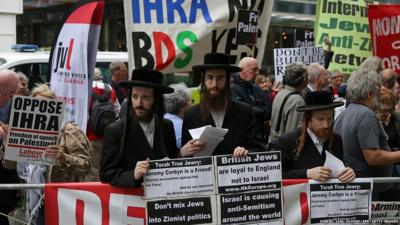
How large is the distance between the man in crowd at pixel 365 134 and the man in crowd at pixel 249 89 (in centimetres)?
212

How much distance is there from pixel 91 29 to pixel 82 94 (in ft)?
1.97

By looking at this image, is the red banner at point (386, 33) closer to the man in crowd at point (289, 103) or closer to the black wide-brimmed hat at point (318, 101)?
the man in crowd at point (289, 103)

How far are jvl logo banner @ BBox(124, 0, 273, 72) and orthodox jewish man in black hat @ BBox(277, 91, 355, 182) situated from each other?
89.1 inches

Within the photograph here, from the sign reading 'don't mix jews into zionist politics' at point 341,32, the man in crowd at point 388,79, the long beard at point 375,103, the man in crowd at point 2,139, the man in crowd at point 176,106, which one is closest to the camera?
the man in crowd at point 2,139

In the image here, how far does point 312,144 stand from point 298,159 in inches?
5.9

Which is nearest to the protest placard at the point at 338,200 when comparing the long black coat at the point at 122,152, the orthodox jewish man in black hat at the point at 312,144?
the orthodox jewish man in black hat at the point at 312,144

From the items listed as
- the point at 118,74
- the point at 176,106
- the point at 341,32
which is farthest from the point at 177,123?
the point at 341,32

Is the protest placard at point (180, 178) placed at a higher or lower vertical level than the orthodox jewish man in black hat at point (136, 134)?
lower

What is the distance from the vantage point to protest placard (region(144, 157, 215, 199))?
16.7ft

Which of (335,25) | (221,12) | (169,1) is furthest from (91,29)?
(335,25)

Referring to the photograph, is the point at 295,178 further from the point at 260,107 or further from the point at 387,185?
the point at 260,107

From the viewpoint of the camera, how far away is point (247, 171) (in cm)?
529

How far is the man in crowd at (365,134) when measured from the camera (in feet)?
20.2

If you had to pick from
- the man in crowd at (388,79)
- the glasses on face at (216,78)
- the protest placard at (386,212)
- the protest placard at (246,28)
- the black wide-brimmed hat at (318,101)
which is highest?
the protest placard at (246,28)
